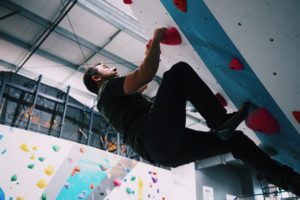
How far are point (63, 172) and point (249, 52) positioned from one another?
3.91 m

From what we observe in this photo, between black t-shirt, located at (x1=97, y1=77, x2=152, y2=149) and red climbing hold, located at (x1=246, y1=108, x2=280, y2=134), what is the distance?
21.2 inches

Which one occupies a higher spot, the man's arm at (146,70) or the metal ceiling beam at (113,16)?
the metal ceiling beam at (113,16)

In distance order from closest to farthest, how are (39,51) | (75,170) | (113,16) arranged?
(75,170) < (113,16) < (39,51)

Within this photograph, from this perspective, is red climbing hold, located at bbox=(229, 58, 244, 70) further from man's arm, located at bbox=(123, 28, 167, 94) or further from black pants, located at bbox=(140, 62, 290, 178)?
man's arm, located at bbox=(123, 28, 167, 94)

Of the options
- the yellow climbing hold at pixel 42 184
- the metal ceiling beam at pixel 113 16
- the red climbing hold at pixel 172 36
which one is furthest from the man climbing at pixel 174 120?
the metal ceiling beam at pixel 113 16

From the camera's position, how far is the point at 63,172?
14.1 ft

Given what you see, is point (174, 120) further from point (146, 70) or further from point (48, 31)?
point (48, 31)

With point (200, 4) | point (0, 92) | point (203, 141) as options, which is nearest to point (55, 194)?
point (0, 92)

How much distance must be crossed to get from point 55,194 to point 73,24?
122 inches

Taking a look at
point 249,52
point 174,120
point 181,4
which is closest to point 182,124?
Answer: point 174,120

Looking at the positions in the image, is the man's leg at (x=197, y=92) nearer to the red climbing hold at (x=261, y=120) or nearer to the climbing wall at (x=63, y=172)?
the red climbing hold at (x=261, y=120)

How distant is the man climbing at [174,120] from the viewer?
1194 millimetres

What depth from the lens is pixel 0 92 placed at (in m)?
5.03

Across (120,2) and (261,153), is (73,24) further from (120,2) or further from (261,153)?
(261,153)
